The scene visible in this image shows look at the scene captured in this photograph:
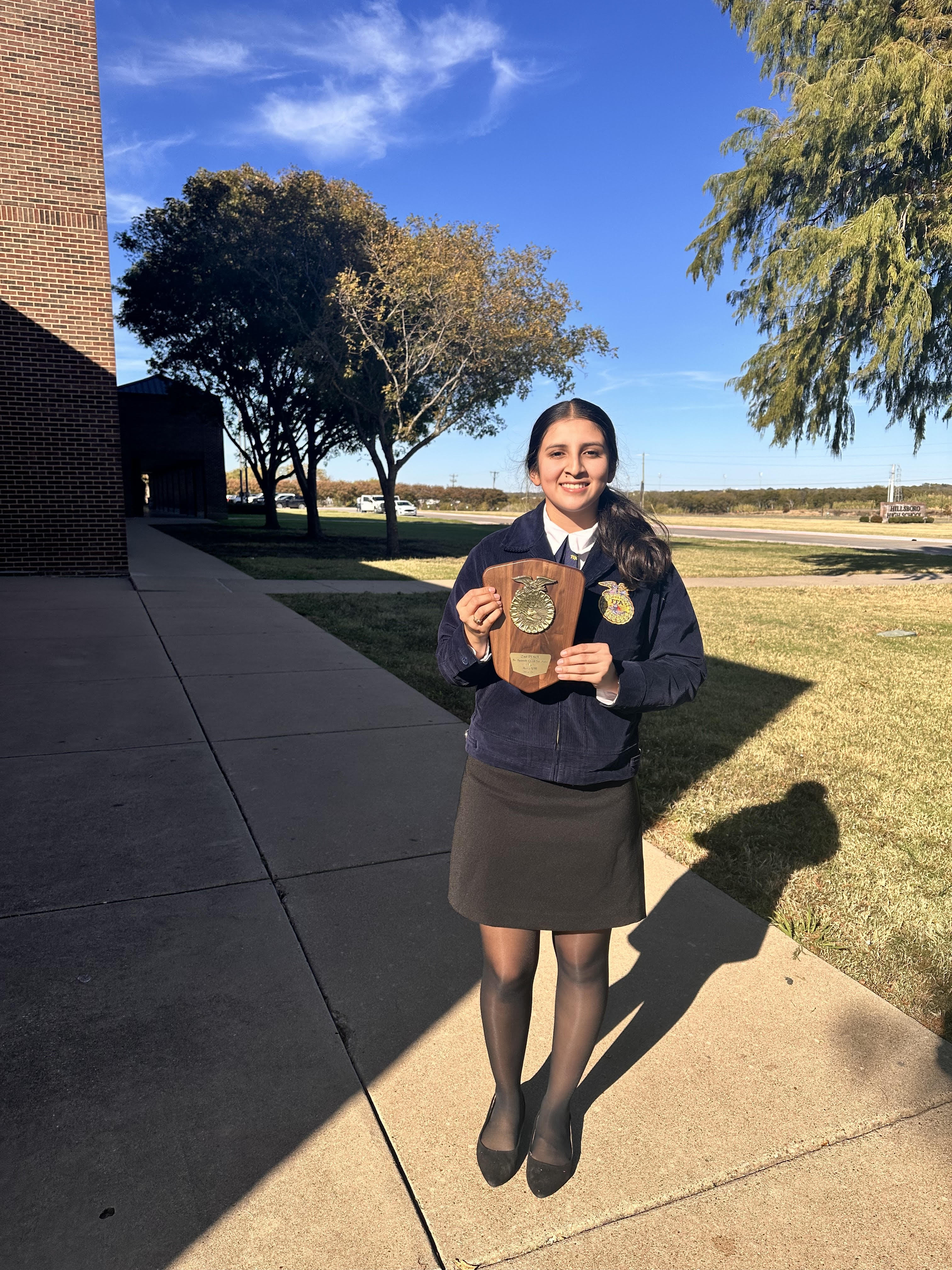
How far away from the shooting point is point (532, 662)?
1808mm

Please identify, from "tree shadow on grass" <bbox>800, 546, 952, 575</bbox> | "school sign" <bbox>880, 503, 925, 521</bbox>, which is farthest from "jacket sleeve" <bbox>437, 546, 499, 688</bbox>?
"school sign" <bbox>880, 503, 925, 521</bbox>

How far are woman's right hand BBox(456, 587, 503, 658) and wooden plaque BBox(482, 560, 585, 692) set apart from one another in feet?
0.06

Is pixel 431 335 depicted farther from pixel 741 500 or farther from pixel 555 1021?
pixel 741 500

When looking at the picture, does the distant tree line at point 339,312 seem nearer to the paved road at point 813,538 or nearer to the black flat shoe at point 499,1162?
the paved road at point 813,538

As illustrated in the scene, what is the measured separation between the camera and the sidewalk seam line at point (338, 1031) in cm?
185

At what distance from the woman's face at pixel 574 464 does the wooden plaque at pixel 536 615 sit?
25 centimetres

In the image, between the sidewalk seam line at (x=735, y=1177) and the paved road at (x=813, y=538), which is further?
the paved road at (x=813, y=538)

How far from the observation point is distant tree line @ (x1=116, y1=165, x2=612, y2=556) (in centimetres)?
1812

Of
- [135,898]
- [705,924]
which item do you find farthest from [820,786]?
[135,898]

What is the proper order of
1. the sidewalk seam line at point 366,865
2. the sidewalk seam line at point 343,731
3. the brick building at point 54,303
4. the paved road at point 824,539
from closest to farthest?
the sidewalk seam line at point 366,865
the sidewalk seam line at point 343,731
the brick building at point 54,303
the paved road at point 824,539

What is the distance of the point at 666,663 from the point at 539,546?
16.4 inches

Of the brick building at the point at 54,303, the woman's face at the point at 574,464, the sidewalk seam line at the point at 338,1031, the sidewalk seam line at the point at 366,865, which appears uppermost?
the brick building at the point at 54,303

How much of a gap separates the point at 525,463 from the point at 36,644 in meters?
6.99

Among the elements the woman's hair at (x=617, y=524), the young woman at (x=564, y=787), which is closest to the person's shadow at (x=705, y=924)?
the young woman at (x=564, y=787)
